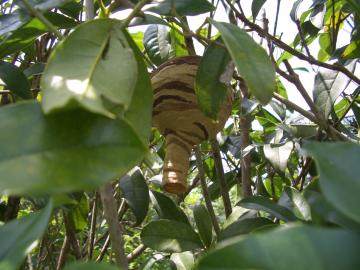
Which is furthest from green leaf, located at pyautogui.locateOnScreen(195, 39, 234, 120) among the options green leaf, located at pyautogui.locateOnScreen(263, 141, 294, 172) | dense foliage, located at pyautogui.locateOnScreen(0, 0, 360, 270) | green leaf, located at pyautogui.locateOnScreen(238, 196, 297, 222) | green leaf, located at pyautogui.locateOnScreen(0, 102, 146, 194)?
green leaf, located at pyautogui.locateOnScreen(0, 102, 146, 194)

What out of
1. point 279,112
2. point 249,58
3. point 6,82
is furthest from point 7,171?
point 279,112

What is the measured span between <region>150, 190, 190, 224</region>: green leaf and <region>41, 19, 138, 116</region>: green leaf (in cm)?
51

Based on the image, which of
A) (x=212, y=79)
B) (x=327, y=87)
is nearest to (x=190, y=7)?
(x=212, y=79)

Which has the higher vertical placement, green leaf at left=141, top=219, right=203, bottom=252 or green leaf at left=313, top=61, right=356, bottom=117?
green leaf at left=313, top=61, right=356, bottom=117

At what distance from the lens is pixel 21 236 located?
13.1 inches

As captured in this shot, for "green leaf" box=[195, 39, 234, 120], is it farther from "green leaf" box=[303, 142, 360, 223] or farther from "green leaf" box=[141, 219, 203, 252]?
"green leaf" box=[303, 142, 360, 223]

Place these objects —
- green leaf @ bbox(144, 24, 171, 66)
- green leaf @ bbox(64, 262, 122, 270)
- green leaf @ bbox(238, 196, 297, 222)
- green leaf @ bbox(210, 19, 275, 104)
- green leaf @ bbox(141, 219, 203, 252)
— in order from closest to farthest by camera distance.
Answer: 1. green leaf @ bbox(64, 262, 122, 270)
2. green leaf @ bbox(210, 19, 275, 104)
3. green leaf @ bbox(238, 196, 297, 222)
4. green leaf @ bbox(141, 219, 203, 252)
5. green leaf @ bbox(144, 24, 171, 66)

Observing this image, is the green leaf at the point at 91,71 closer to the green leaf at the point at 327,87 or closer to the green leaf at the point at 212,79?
the green leaf at the point at 212,79

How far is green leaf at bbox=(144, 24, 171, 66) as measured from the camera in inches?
41.4

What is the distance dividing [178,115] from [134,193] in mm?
274

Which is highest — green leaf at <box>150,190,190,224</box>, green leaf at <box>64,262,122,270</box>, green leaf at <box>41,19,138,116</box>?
green leaf at <box>41,19,138,116</box>

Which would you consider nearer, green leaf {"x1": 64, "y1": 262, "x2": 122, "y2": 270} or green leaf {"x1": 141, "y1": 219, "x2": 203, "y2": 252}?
green leaf {"x1": 64, "y1": 262, "x2": 122, "y2": 270}

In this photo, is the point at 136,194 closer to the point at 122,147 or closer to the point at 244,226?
the point at 244,226

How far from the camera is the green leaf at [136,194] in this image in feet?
3.04
